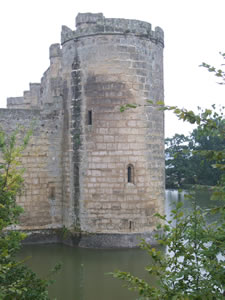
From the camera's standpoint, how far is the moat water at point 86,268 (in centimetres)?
782

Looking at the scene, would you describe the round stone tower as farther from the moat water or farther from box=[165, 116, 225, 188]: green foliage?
box=[165, 116, 225, 188]: green foliage

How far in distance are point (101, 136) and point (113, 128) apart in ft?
1.28

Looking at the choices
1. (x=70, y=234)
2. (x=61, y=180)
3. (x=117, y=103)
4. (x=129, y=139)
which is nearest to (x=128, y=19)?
(x=117, y=103)

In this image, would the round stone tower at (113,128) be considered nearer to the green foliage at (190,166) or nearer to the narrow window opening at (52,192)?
the narrow window opening at (52,192)

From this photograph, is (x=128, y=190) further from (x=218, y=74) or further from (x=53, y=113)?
(x=218, y=74)

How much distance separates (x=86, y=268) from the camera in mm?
9250

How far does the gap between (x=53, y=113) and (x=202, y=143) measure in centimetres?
1935

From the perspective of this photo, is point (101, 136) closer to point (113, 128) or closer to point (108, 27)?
point (113, 128)

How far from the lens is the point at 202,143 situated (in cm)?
2905

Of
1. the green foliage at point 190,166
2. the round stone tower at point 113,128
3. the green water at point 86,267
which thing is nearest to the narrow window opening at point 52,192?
the round stone tower at point 113,128

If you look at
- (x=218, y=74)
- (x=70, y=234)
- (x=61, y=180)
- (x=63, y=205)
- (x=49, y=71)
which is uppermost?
(x=49, y=71)

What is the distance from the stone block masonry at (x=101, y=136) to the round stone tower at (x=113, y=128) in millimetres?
27

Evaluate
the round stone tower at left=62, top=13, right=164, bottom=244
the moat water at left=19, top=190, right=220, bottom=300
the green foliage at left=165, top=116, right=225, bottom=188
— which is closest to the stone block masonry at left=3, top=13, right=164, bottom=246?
the round stone tower at left=62, top=13, right=164, bottom=244

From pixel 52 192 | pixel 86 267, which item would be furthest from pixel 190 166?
pixel 86 267
